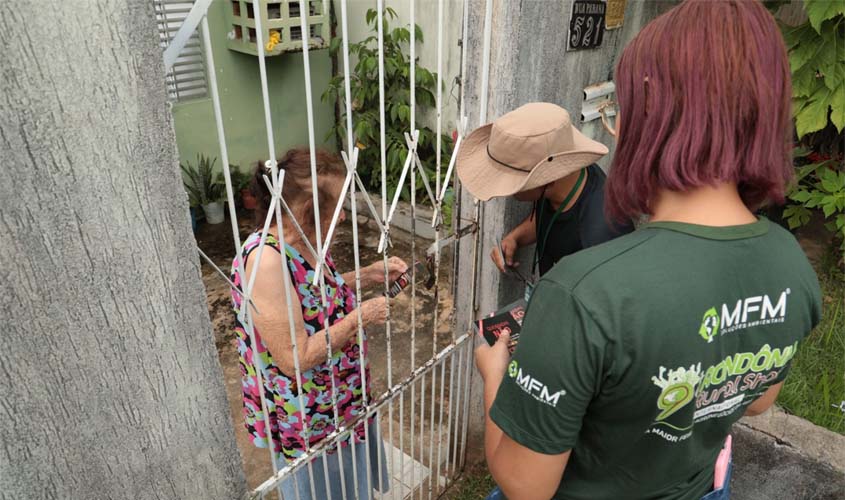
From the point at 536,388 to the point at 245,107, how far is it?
16.7 feet

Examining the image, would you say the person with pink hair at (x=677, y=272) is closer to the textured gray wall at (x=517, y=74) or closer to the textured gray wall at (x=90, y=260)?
the textured gray wall at (x=90, y=260)

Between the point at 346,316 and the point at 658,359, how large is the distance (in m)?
1.04

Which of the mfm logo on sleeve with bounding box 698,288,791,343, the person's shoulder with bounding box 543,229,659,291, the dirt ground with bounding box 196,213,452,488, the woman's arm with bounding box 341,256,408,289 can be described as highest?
the person's shoulder with bounding box 543,229,659,291

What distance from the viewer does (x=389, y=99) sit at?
538 cm

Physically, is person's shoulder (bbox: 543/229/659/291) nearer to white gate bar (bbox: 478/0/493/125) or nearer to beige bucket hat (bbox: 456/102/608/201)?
beige bucket hat (bbox: 456/102/608/201)

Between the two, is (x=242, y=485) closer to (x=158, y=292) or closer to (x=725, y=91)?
(x=158, y=292)

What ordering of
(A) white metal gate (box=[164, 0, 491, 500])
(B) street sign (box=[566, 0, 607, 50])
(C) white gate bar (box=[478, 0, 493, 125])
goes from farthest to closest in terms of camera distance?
(B) street sign (box=[566, 0, 607, 50]) → (C) white gate bar (box=[478, 0, 493, 125]) → (A) white metal gate (box=[164, 0, 491, 500])

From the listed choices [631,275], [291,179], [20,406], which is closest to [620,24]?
[291,179]

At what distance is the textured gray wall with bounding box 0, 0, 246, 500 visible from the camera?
857mm

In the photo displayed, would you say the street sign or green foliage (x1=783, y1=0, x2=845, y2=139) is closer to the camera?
the street sign

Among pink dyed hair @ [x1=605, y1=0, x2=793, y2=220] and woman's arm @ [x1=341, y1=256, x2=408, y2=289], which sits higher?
pink dyed hair @ [x1=605, y1=0, x2=793, y2=220]

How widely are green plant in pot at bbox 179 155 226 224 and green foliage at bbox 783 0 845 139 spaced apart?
4526mm

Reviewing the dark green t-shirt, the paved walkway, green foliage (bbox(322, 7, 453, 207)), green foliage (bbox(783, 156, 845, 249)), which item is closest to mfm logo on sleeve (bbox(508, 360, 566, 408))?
the dark green t-shirt

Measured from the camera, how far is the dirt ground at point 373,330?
125 inches
